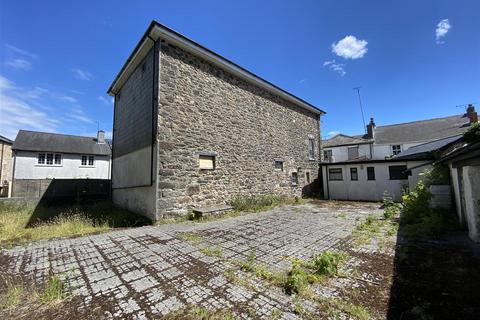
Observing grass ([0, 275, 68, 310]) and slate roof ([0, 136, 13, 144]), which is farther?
slate roof ([0, 136, 13, 144])

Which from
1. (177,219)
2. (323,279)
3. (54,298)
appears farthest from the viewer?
(177,219)

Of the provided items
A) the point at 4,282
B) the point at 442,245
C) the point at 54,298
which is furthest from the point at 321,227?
the point at 4,282

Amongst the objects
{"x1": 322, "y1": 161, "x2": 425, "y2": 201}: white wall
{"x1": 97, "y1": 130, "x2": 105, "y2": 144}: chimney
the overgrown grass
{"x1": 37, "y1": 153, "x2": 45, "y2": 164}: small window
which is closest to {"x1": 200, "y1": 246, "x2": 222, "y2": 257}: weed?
the overgrown grass

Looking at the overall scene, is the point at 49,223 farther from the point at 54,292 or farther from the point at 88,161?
the point at 88,161

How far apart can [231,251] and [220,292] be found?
160 centimetres

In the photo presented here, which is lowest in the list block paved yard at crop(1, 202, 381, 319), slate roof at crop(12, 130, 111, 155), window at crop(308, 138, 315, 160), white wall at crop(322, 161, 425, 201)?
block paved yard at crop(1, 202, 381, 319)

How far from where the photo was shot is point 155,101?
743 cm

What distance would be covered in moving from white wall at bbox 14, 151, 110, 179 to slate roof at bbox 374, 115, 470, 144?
31480 millimetres

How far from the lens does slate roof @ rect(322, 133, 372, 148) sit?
80.8ft

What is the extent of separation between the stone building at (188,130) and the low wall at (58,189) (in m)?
3.18

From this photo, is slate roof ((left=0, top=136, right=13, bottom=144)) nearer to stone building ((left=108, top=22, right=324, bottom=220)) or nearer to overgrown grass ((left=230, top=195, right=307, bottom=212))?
stone building ((left=108, top=22, right=324, bottom=220))

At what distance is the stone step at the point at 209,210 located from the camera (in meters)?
7.54

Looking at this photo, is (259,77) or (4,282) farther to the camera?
(259,77)

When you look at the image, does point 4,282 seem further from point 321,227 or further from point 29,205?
point 29,205
